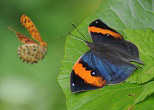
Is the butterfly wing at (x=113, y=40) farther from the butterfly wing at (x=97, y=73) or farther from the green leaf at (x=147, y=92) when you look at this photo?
the green leaf at (x=147, y=92)

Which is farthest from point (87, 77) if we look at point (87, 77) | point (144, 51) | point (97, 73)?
point (144, 51)

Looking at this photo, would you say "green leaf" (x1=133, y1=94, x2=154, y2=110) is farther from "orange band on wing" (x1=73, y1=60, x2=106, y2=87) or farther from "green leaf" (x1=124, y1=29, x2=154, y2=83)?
"orange band on wing" (x1=73, y1=60, x2=106, y2=87)

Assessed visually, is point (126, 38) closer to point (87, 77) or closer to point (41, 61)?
point (87, 77)

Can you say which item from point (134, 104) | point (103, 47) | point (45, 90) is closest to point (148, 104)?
point (134, 104)

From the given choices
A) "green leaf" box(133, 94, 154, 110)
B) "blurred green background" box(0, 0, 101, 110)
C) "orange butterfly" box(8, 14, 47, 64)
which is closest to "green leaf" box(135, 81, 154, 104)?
"green leaf" box(133, 94, 154, 110)

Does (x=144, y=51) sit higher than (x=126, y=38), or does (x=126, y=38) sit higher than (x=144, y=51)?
(x=126, y=38)
